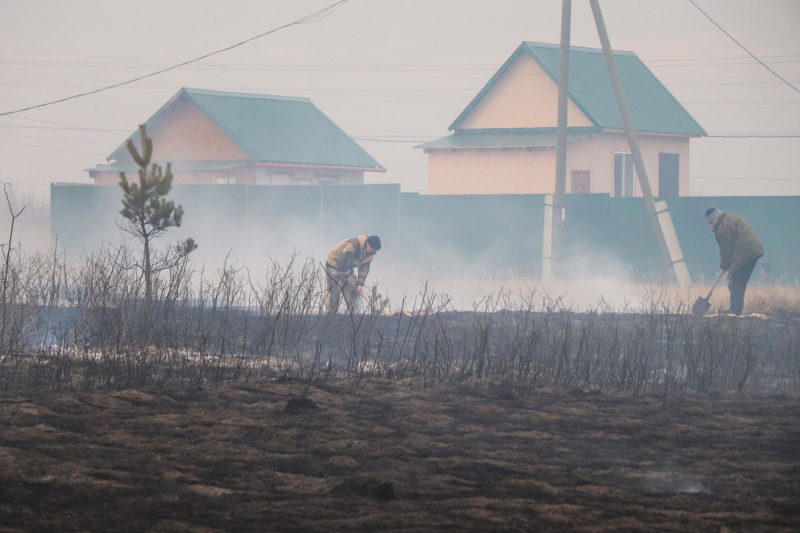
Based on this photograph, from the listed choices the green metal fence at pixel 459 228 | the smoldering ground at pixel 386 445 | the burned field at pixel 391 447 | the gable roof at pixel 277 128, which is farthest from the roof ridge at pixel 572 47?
the burned field at pixel 391 447

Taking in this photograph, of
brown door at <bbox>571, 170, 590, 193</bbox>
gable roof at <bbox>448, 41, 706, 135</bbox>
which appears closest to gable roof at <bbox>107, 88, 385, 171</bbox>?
gable roof at <bbox>448, 41, 706, 135</bbox>

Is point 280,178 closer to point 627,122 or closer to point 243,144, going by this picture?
point 243,144

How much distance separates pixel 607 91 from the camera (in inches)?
1102

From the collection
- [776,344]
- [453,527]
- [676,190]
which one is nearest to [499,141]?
[676,190]

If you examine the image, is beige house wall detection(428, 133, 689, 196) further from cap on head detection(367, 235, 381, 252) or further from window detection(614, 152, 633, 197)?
cap on head detection(367, 235, 381, 252)

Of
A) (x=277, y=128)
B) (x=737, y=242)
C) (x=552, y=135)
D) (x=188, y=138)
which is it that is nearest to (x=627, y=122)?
(x=737, y=242)

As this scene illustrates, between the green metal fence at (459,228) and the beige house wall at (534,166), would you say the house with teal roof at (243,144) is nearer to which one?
the beige house wall at (534,166)

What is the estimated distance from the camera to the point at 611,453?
243 inches

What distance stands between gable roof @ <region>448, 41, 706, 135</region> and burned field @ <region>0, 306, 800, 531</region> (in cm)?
1787

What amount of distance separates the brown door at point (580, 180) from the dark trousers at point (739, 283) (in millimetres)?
12671

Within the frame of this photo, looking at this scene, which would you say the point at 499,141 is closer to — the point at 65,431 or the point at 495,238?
the point at 495,238

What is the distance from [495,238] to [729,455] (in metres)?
15.4

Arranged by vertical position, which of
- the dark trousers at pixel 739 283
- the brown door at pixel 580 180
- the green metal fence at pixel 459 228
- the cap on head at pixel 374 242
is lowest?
the dark trousers at pixel 739 283

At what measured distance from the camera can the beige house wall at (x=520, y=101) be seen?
91.0 ft
